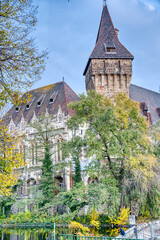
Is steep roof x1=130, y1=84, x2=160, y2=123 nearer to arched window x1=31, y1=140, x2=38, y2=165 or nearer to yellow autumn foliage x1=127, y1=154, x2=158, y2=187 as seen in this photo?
arched window x1=31, y1=140, x2=38, y2=165

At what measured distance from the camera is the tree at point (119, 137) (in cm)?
1773

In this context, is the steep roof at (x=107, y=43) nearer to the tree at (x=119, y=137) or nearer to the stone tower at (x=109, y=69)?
the stone tower at (x=109, y=69)

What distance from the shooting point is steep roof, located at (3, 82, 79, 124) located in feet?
103

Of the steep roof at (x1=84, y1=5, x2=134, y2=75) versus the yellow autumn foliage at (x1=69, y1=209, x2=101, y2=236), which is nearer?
the yellow autumn foliage at (x1=69, y1=209, x2=101, y2=236)

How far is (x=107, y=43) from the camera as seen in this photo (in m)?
30.6

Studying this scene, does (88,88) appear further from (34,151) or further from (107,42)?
(34,151)

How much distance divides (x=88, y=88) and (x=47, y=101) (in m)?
5.39

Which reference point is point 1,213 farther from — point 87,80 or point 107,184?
point 87,80

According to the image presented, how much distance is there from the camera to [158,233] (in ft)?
43.8

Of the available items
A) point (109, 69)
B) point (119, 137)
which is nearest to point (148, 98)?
point (109, 69)

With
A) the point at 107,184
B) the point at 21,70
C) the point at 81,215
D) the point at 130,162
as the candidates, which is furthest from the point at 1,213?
the point at 21,70

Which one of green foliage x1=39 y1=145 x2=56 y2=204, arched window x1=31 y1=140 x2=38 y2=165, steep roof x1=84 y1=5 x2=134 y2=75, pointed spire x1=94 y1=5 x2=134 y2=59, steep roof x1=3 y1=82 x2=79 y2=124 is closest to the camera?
green foliage x1=39 y1=145 x2=56 y2=204

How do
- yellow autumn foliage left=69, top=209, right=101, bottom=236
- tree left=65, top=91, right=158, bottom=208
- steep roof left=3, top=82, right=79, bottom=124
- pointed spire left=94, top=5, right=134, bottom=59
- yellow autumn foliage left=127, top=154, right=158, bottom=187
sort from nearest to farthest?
yellow autumn foliage left=69, top=209, right=101, bottom=236
yellow autumn foliage left=127, top=154, right=158, bottom=187
tree left=65, top=91, right=158, bottom=208
pointed spire left=94, top=5, right=134, bottom=59
steep roof left=3, top=82, right=79, bottom=124

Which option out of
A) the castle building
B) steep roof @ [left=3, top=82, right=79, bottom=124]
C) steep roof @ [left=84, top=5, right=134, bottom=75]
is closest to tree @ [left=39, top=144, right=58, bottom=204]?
the castle building
